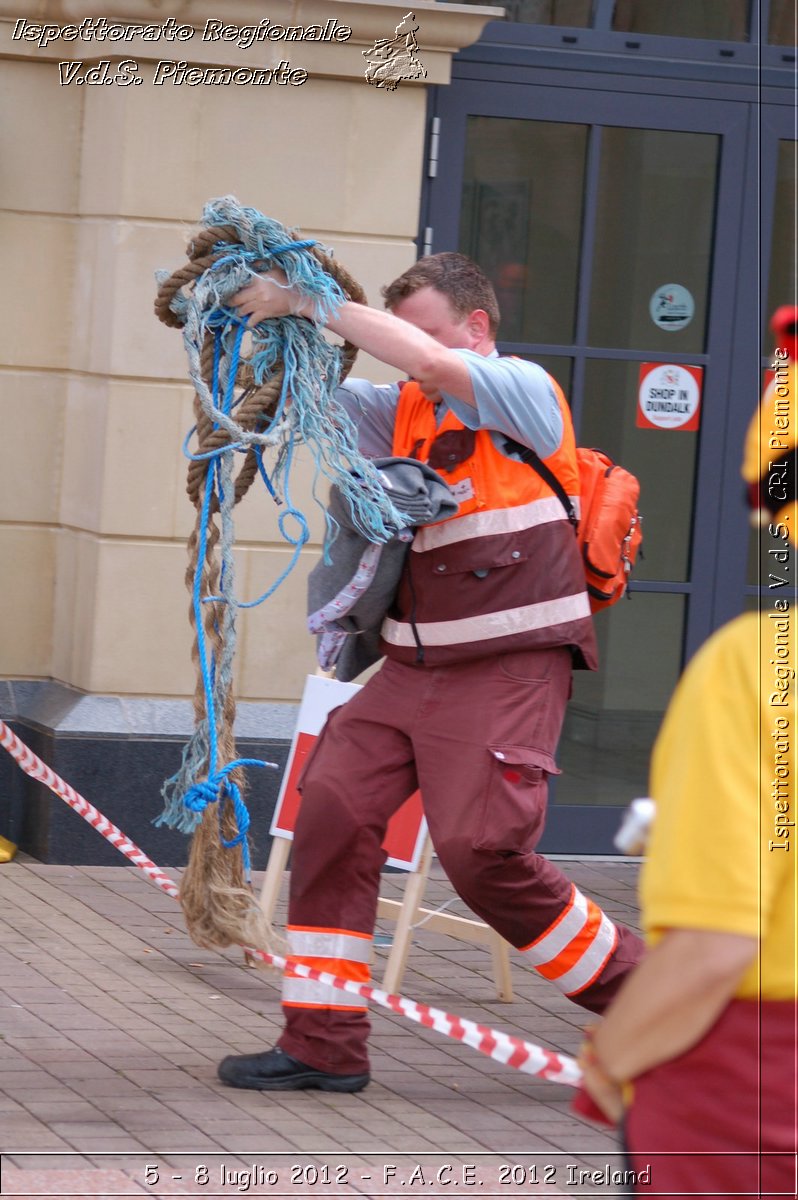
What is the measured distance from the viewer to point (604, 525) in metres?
4.30

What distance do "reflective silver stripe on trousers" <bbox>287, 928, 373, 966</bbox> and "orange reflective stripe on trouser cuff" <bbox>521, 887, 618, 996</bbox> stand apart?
0.41m

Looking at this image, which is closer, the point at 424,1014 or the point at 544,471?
the point at 424,1014

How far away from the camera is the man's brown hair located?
4246 mm

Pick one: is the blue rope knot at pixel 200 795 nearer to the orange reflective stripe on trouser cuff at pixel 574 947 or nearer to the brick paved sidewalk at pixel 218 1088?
the brick paved sidewalk at pixel 218 1088

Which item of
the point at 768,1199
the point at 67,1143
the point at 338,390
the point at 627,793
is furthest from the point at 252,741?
the point at 768,1199

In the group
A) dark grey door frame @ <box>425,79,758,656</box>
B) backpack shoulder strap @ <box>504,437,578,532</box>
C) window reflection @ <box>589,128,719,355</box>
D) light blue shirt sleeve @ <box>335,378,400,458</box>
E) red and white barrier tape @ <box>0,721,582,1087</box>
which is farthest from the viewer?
window reflection @ <box>589,128,719,355</box>

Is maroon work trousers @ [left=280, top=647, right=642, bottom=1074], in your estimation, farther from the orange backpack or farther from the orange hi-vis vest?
the orange backpack

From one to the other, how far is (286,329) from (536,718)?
112 cm

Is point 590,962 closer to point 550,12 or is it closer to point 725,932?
point 725,932

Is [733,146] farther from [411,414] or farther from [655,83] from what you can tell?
[411,414]

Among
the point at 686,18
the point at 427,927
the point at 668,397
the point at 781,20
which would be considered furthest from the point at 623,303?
the point at 427,927

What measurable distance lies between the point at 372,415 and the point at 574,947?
57.4 inches

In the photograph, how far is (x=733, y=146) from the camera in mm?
6770

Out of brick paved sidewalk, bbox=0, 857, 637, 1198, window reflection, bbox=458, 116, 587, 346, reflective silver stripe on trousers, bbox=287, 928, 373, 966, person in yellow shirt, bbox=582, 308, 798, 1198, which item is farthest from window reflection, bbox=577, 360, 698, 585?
person in yellow shirt, bbox=582, 308, 798, 1198
